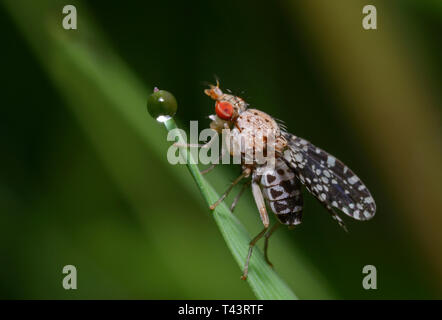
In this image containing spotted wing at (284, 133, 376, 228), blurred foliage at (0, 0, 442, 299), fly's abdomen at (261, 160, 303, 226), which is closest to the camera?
spotted wing at (284, 133, 376, 228)

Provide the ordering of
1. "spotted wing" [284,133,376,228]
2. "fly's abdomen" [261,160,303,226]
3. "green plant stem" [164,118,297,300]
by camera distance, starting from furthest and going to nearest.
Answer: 1. "fly's abdomen" [261,160,303,226]
2. "spotted wing" [284,133,376,228]
3. "green plant stem" [164,118,297,300]

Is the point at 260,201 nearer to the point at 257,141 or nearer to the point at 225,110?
the point at 257,141

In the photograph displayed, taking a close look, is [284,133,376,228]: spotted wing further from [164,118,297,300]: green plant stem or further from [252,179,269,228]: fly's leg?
[164,118,297,300]: green plant stem

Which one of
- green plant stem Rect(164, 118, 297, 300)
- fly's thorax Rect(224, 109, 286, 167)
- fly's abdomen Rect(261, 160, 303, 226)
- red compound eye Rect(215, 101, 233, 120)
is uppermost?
red compound eye Rect(215, 101, 233, 120)

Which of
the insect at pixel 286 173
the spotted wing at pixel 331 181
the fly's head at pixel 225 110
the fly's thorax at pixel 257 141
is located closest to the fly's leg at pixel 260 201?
the insect at pixel 286 173

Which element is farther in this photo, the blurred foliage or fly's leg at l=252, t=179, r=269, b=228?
the blurred foliage

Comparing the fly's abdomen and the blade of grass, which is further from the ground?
the blade of grass

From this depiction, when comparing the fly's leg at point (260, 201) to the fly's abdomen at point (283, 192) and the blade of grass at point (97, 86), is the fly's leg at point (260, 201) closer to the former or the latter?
the fly's abdomen at point (283, 192)

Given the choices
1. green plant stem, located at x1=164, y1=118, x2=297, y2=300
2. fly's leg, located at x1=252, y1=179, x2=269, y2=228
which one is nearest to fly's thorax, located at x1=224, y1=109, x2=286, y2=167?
fly's leg, located at x1=252, y1=179, x2=269, y2=228
